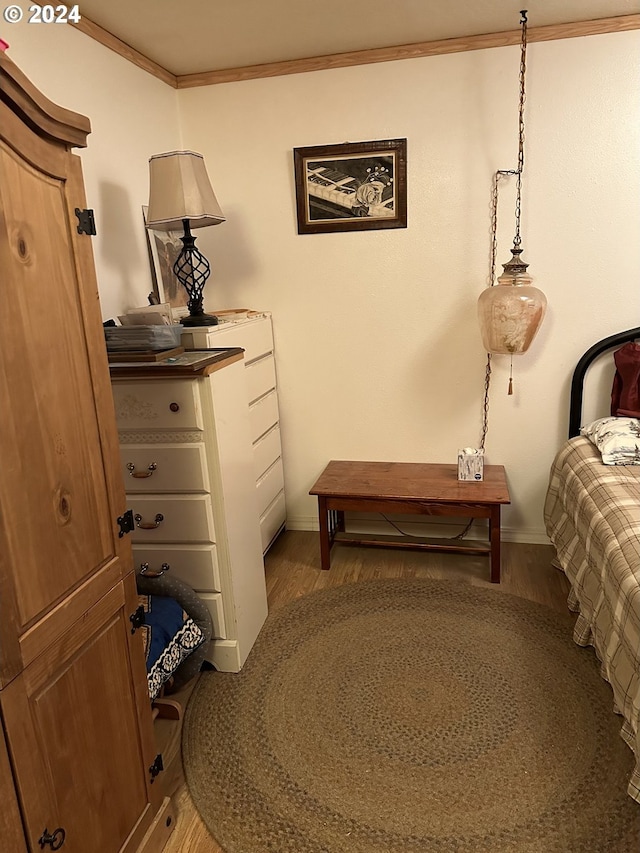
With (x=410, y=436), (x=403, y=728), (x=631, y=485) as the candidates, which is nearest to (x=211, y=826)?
(x=403, y=728)

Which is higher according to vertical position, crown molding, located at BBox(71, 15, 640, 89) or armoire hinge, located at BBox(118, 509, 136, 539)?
crown molding, located at BBox(71, 15, 640, 89)

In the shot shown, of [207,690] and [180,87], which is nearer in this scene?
[207,690]

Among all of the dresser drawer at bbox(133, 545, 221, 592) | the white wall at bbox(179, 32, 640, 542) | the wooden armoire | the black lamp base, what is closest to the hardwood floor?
the white wall at bbox(179, 32, 640, 542)

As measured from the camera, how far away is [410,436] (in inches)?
126

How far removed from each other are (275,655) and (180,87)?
106 inches

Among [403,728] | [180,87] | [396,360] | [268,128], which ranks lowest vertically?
[403,728]

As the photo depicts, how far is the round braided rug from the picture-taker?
1598 mm

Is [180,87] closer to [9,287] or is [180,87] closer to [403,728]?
[9,287]

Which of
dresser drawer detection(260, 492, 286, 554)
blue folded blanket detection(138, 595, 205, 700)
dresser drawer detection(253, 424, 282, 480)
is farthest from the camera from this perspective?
dresser drawer detection(260, 492, 286, 554)

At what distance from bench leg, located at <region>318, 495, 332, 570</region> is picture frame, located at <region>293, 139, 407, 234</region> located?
4.40 ft

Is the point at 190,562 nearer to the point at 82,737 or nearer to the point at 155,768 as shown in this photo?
the point at 155,768

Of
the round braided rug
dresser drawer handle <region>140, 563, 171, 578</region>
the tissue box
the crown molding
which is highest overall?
the crown molding

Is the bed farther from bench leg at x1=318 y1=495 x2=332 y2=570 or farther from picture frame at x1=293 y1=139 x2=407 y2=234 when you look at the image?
picture frame at x1=293 y1=139 x2=407 y2=234

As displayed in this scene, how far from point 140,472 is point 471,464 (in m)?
1.55
